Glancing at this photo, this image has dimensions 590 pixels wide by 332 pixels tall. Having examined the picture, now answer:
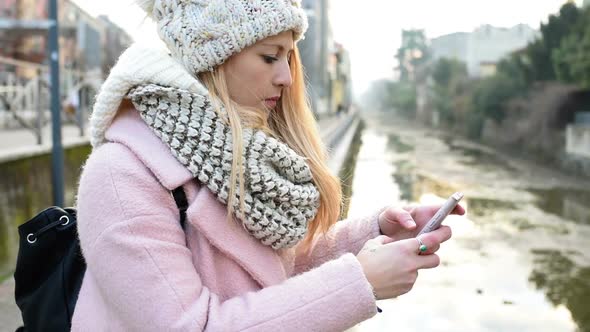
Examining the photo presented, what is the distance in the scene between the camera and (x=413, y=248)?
125 cm

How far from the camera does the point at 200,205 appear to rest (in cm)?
119

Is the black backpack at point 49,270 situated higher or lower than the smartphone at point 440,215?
lower

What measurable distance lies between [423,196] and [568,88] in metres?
11.2

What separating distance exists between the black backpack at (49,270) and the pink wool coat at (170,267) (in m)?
0.06

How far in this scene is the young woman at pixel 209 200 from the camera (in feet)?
3.67

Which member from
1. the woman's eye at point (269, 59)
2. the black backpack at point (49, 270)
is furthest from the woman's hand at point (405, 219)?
the black backpack at point (49, 270)

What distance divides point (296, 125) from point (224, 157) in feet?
1.14

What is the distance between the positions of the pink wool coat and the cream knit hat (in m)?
0.18

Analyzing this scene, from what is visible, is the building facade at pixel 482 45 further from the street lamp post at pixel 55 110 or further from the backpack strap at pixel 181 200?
the backpack strap at pixel 181 200

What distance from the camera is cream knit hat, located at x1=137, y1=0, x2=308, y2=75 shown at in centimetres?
127

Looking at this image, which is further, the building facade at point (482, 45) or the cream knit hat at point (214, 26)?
the building facade at point (482, 45)

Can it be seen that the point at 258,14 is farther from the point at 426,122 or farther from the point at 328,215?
the point at 426,122

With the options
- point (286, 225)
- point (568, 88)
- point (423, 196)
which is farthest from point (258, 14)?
point (568, 88)

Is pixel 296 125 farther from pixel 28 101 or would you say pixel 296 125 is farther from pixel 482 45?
pixel 482 45
